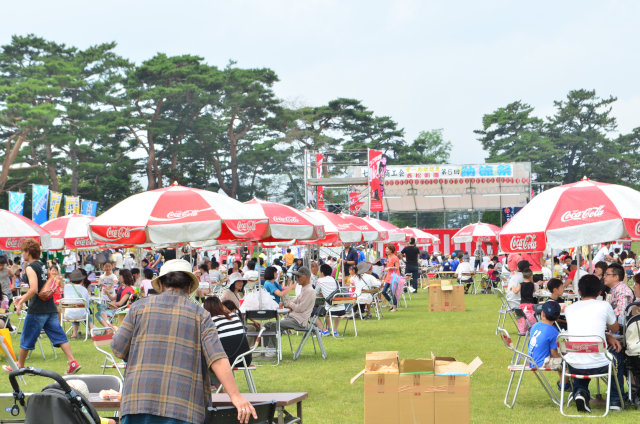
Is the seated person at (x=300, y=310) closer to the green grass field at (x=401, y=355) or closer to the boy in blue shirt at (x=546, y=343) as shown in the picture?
the green grass field at (x=401, y=355)

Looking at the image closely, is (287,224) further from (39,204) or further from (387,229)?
(39,204)

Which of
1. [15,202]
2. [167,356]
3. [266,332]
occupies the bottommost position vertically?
[266,332]

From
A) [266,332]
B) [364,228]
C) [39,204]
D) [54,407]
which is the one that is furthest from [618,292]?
[39,204]

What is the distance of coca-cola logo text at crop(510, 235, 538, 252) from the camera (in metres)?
8.14

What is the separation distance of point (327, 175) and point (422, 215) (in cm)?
1543

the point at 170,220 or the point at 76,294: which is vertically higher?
the point at 170,220

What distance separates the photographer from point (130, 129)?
51000 millimetres

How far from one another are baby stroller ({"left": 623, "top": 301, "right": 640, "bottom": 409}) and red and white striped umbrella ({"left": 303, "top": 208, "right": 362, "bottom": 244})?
386 inches

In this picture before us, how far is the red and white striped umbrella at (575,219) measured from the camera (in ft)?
25.9

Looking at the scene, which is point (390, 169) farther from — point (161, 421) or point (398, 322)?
point (161, 421)

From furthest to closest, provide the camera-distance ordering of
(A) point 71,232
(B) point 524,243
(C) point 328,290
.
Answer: (A) point 71,232 → (C) point 328,290 → (B) point 524,243

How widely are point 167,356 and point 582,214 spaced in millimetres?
5251

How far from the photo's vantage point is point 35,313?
964 centimetres

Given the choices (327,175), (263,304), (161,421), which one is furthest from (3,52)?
(161,421)
